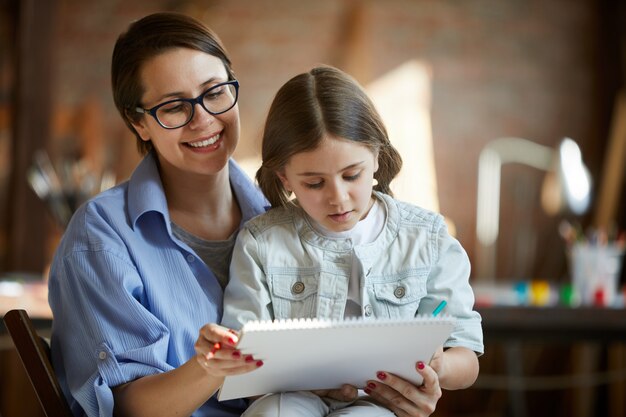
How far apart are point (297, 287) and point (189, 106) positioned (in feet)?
1.54

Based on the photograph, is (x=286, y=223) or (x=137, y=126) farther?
(x=137, y=126)

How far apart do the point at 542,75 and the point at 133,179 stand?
149 inches

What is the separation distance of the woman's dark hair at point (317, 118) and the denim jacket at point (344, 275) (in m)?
0.17

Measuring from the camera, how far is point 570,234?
142 inches

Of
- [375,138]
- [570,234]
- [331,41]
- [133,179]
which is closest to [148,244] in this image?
[133,179]

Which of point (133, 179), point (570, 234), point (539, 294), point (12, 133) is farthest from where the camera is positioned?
point (12, 133)

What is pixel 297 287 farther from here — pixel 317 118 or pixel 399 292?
pixel 317 118

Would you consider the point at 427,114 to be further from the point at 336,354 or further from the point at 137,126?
the point at 336,354

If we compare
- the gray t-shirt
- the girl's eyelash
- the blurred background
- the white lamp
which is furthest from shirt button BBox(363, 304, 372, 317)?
the white lamp

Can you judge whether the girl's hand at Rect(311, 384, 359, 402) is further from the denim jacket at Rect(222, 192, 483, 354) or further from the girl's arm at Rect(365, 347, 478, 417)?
the denim jacket at Rect(222, 192, 483, 354)

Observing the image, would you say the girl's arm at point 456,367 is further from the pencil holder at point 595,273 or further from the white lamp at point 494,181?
the white lamp at point 494,181

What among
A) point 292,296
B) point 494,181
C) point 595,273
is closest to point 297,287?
point 292,296

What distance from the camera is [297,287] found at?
185 cm

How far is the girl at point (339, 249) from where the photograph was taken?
180 cm
